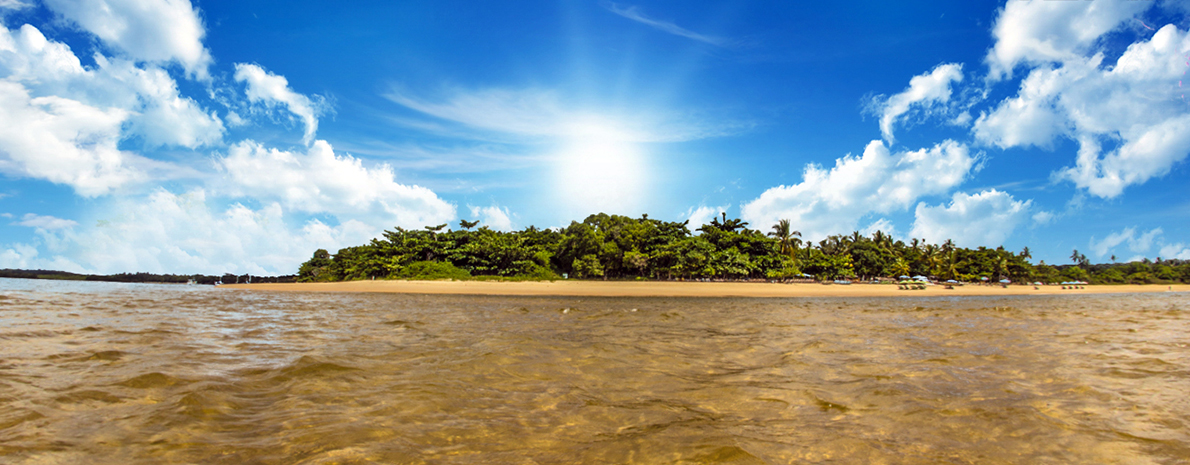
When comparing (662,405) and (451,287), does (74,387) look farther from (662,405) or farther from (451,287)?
(451,287)

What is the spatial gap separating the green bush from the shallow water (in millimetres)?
36902

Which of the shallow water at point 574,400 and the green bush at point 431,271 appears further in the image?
the green bush at point 431,271

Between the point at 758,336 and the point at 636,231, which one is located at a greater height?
the point at 636,231

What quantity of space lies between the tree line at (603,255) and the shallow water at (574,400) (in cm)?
3935

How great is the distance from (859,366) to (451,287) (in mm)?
34770

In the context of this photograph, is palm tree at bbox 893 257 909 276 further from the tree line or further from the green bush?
the green bush

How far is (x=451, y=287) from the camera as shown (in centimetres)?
3738

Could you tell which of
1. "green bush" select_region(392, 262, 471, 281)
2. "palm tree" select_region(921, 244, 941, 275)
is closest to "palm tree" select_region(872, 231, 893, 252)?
"palm tree" select_region(921, 244, 941, 275)

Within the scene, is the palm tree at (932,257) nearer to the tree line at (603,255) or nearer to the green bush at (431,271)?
the tree line at (603,255)

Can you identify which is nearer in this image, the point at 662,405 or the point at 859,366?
the point at 662,405

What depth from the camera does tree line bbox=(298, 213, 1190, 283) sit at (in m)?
48.7

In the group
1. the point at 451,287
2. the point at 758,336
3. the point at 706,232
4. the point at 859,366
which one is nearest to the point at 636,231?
the point at 706,232

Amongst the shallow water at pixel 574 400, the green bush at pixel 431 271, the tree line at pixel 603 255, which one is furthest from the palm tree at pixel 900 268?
the shallow water at pixel 574 400

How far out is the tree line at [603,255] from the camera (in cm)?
4869
